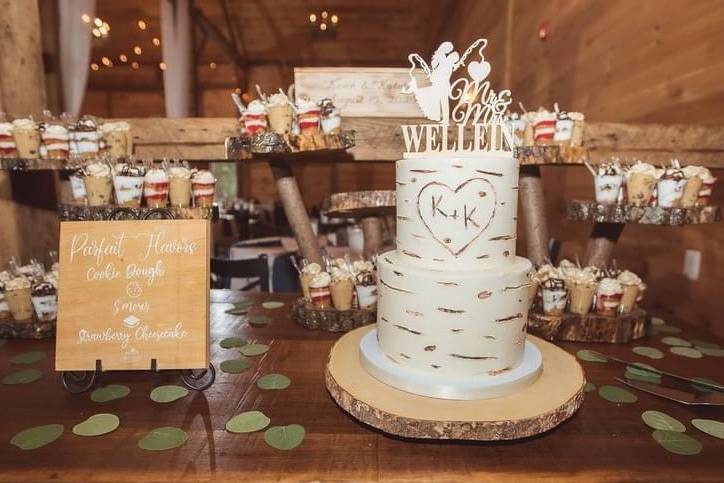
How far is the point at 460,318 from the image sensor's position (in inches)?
41.9

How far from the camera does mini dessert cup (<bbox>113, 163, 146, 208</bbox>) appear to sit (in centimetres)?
154

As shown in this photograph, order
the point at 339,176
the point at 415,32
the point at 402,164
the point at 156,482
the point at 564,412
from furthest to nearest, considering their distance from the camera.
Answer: the point at 339,176 → the point at 415,32 → the point at 402,164 → the point at 564,412 → the point at 156,482

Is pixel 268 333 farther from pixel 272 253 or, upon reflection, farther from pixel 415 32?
pixel 415 32

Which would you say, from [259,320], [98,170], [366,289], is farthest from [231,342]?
[98,170]

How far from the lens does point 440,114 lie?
1.28 metres

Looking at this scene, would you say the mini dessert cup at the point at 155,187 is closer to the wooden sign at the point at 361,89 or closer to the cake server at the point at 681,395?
the wooden sign at the point at 361,89

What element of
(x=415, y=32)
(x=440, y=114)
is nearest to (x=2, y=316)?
(x=440, y=114)

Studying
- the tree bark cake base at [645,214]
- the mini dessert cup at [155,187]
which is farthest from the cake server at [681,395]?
the mini dessert cup at [155,187]

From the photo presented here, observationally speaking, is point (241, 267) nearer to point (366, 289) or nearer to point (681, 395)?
point (366, 289)

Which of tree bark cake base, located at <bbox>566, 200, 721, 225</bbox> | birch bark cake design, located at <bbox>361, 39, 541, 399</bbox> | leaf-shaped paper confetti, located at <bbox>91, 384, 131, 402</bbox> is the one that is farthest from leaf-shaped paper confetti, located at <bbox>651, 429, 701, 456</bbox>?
leaf-shaped paper confetti, located at <bbox>91, 384, 131, 402</bbox>

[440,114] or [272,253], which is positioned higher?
[440,114]

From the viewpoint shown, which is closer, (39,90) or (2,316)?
(2,316)

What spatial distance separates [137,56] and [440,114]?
33.8 feet

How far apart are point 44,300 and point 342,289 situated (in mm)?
1141
